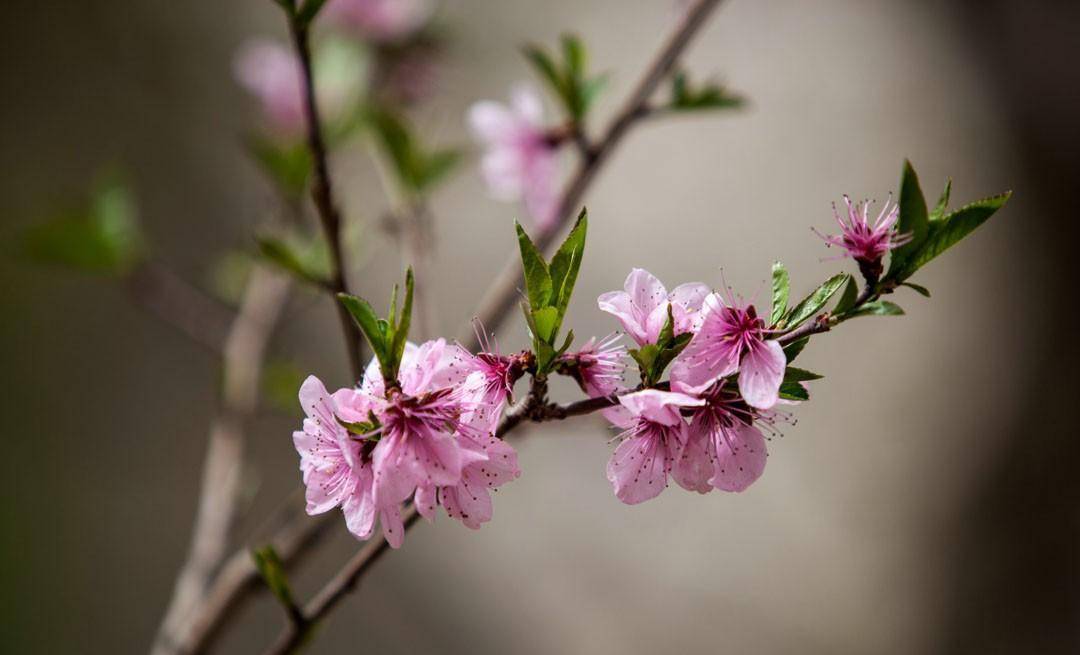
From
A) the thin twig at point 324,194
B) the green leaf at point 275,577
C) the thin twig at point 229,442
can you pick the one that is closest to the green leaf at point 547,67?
the thin twig at point 324,194

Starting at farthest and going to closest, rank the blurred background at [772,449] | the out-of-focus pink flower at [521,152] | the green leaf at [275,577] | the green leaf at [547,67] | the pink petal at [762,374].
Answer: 1. the blurred background at [772,449]
2. the out-of-focus pink flower at [521,152]
3. the green leaf at [547,67]
4. the green leaf at [275,577]
5. the pink petal at [762,374]

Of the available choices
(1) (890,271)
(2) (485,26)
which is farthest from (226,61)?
(1) (890,271)

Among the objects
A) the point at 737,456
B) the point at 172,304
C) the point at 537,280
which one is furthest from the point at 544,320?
the point at 172,304

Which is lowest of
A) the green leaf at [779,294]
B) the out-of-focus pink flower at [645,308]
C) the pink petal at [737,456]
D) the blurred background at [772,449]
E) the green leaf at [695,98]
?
the blurred background at [772,449]

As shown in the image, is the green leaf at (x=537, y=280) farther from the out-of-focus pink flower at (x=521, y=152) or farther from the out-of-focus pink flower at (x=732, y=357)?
the out-of-focus pink flower at (x=521, y=152)

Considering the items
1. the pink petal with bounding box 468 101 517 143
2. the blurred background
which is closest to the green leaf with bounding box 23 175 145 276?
the pink petal with bounding box 468 101 517 143

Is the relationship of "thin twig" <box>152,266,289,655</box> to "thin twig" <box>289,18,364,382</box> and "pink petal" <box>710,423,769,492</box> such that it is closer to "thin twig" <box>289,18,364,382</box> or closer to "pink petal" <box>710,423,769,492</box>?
"thin twig" <box>289,18,364,382</box>
